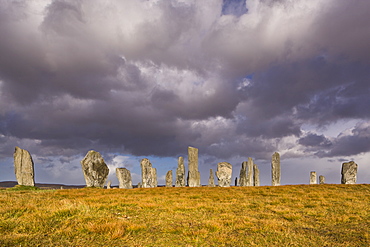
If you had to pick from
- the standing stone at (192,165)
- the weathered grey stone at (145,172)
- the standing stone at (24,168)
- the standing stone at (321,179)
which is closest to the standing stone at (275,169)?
the standing stone at (192,165)

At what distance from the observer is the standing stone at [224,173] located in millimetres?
38844

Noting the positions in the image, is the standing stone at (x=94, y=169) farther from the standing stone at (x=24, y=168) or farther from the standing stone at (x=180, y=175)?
the standing stone at (x=180, y=175)

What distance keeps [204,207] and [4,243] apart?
9.32 m

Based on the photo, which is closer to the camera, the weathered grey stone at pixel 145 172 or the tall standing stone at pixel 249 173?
the weathered grey stone at pixel 145 172

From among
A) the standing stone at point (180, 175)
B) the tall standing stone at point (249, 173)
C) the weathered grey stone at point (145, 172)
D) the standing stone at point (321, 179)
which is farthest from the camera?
the standing stone at point (321, 179)

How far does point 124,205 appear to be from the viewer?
13.4m

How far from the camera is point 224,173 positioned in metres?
39.1

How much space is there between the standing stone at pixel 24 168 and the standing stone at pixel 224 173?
25.6m

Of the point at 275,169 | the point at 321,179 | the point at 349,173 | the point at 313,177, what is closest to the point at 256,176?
the point at 275,169

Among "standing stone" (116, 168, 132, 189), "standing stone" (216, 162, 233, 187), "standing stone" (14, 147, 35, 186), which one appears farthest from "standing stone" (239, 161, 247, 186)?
"standing stone" (14, 147, 35, 186)

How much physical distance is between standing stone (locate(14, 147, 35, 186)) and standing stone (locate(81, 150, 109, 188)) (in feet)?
23.3

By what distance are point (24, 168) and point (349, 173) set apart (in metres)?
44.2

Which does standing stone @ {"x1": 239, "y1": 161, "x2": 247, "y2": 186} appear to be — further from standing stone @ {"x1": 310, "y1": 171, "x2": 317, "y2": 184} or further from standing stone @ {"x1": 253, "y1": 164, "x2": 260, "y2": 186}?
standing stone @ {"x1": 310, "y1": 171, "x2": 317, "y2": 184}

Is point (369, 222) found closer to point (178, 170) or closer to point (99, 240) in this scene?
point (99, 240)
